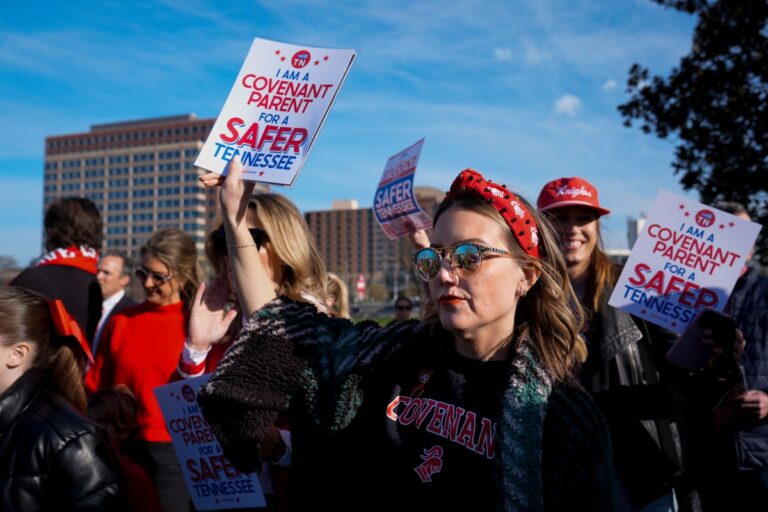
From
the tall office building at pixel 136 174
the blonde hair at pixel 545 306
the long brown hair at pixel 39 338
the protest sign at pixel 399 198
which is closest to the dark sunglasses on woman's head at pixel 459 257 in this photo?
the blonde hair at pixel 545 306

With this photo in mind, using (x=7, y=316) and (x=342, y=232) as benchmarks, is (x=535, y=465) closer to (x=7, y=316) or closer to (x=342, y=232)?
(x=7, y=316)

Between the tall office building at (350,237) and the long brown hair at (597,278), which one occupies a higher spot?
the tall office building at (350,237)

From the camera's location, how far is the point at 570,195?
3568 millimetres

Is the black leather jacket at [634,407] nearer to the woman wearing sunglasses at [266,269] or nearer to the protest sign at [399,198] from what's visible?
the woman wearing sunglasses at [266,269]

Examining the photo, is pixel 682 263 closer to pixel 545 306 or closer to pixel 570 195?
pixel 570 195

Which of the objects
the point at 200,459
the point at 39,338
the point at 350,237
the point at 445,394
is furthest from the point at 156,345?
the point at 350,237

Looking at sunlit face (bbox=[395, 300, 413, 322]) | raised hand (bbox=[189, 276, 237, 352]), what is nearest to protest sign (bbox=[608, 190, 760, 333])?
raised hand (bbox=[189, 276, 237, 352])

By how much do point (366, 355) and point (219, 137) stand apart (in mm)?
994

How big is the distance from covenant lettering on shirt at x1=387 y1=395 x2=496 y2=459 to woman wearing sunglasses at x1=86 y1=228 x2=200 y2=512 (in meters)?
2.39

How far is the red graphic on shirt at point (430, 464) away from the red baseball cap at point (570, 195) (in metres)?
2.02

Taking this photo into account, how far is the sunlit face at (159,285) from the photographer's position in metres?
4.18

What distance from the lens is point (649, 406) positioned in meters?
2.92

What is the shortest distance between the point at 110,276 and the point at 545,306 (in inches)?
189

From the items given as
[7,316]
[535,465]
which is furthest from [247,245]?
[7,316]
